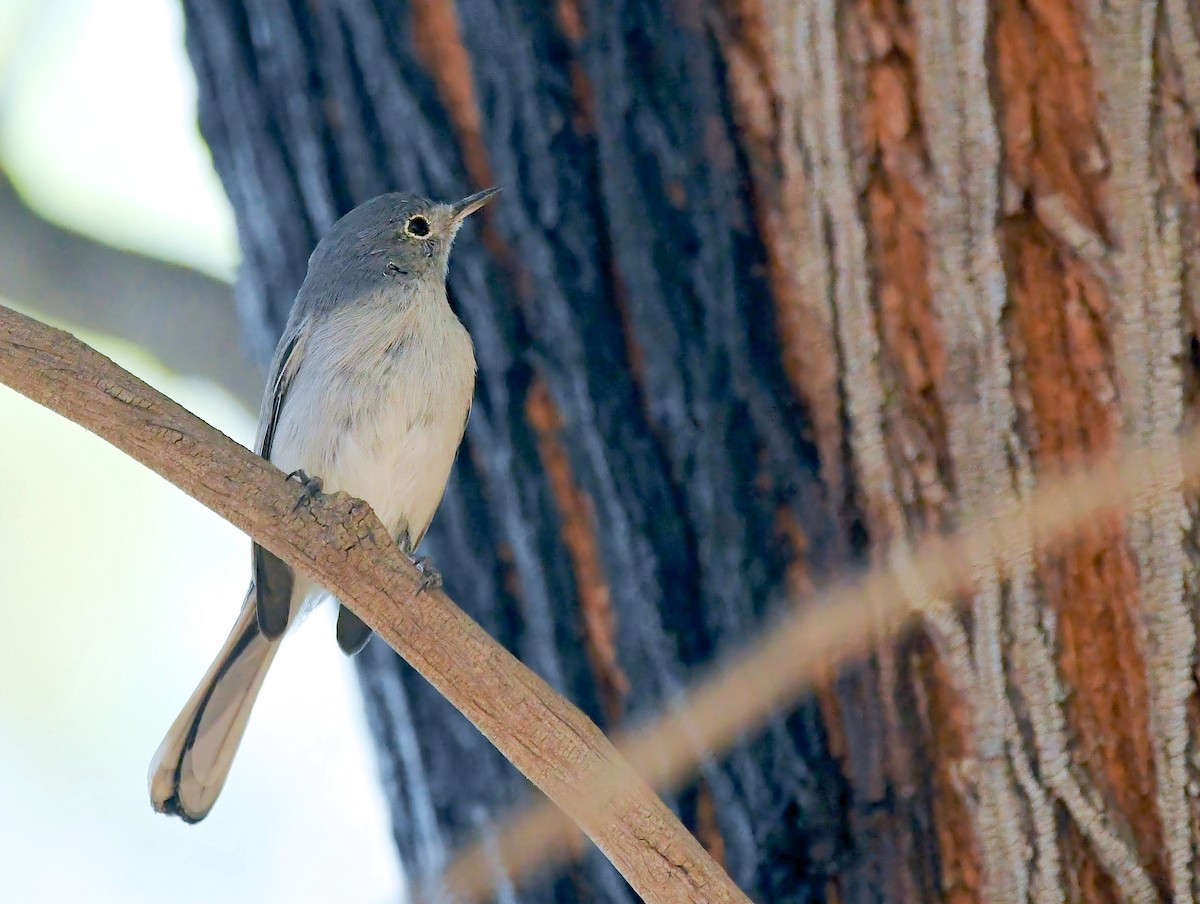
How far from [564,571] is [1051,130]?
1289 mm

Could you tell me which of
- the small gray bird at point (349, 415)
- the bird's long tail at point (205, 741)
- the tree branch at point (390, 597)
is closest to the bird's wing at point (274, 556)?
the small gray bird at point (349, 415)

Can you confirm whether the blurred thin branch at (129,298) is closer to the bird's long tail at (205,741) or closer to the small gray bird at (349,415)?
the small gray bird at (349,415)

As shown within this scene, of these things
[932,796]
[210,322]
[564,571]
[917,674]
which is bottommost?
[932,796]

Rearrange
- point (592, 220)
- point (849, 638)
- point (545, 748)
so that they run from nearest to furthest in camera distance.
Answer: point (545, 748) → point (849, 638) → point (592, 220)

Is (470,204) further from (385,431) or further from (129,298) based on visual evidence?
(129,298)

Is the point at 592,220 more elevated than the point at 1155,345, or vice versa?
the point at 592,220

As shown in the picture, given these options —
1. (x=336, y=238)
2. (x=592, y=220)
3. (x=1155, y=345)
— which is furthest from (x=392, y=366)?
(x=1155, y=345)

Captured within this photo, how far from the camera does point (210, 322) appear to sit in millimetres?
4082

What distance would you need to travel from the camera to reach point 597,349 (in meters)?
2.58

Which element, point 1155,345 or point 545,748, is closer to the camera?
point 545,748

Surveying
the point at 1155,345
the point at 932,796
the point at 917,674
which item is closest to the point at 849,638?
the point at 917,674

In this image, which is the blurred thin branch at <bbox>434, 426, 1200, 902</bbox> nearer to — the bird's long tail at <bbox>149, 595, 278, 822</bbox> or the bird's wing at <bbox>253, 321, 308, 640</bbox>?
the bird's long tail at <bbox>149, 595, 278, 822</bbox>

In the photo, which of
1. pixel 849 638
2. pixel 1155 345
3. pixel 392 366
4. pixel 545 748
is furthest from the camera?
pixel 392 366

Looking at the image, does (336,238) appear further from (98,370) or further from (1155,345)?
(1155,345)
